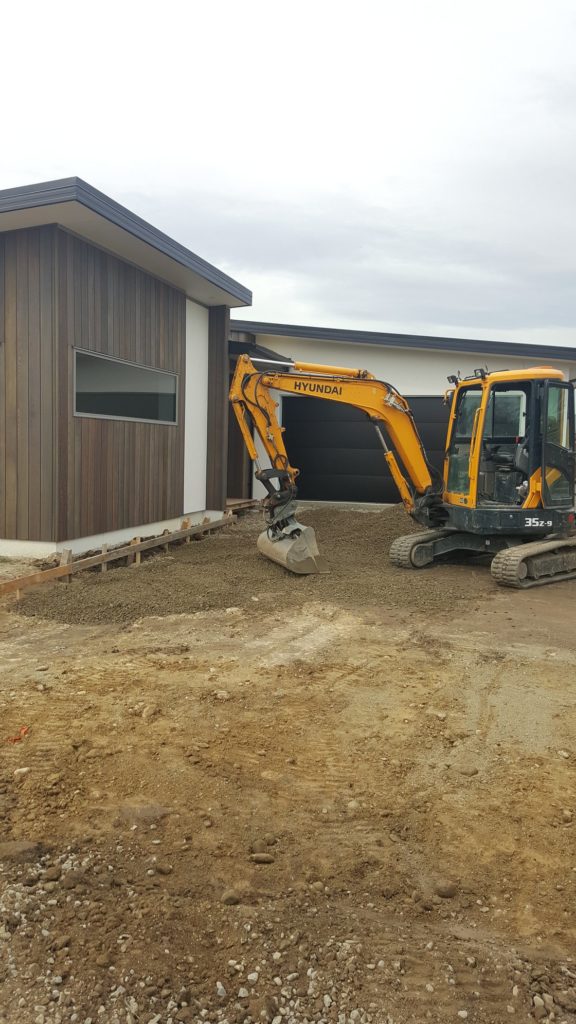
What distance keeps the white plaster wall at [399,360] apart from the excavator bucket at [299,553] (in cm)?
827

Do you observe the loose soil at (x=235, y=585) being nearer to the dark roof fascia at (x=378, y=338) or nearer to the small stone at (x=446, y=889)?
the small stone at (x=446, y=889)

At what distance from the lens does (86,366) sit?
357 inches

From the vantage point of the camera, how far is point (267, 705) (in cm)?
454

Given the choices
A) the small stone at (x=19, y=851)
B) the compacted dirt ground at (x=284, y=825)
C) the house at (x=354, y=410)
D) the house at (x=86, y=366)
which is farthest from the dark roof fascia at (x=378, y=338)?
the small stone at (x=19, y=851)

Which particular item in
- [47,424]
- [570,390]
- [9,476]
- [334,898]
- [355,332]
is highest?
[355,332]

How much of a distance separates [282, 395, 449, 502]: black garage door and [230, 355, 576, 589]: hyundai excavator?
6.30 metres

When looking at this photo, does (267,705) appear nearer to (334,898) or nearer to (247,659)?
(247,659)

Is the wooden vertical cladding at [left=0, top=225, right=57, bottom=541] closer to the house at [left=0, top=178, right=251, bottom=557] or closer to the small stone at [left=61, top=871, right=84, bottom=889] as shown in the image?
the house at [left=0, top=178, right=251, bottom=557]

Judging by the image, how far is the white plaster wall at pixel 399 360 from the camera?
16266 millimetres

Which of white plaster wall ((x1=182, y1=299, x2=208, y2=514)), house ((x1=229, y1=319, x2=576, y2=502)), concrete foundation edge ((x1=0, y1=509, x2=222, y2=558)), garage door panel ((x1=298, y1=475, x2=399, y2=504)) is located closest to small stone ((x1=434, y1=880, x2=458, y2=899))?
concrete foundation edge ((x1=0, y1=509, x2=222, y2=558))

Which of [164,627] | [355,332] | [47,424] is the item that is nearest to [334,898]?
[164,627]

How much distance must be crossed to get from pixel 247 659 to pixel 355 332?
1161 cm

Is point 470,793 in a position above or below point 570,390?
below

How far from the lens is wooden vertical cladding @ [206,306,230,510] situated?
12.9 meters
